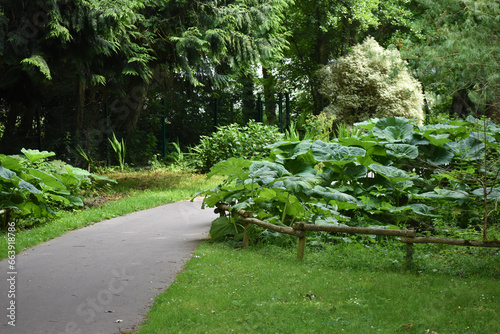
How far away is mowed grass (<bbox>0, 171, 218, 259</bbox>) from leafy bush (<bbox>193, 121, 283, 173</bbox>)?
0.67m

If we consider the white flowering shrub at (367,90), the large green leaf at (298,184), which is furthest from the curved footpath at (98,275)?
the white flowering shrub at (367,90)

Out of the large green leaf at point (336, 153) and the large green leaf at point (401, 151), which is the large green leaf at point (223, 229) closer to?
the large green leaf at point (336, 153)

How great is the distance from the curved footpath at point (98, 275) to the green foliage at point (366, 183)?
1.09 meters

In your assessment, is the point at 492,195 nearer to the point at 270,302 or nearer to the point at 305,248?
the point at 305,248

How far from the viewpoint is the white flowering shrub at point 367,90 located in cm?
1945

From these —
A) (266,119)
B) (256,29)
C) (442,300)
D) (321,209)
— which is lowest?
(442,300)

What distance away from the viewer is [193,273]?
17.0 ft

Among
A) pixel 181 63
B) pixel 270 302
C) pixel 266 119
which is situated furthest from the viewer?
pixel 266 119

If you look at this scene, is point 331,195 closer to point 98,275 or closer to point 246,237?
point 246,237

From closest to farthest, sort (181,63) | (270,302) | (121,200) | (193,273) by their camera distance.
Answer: (270,302)
(193,273)
(121,200)
(181,63)

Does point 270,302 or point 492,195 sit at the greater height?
point 492,195

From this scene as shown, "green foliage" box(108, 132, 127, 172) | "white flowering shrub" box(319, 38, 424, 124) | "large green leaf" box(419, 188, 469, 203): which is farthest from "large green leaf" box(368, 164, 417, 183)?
"white flowering shrub" box(319, 38, 424, 124)

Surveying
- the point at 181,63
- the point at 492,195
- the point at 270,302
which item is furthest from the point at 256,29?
the point at 270,302

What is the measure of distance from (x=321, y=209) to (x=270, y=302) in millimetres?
2425
